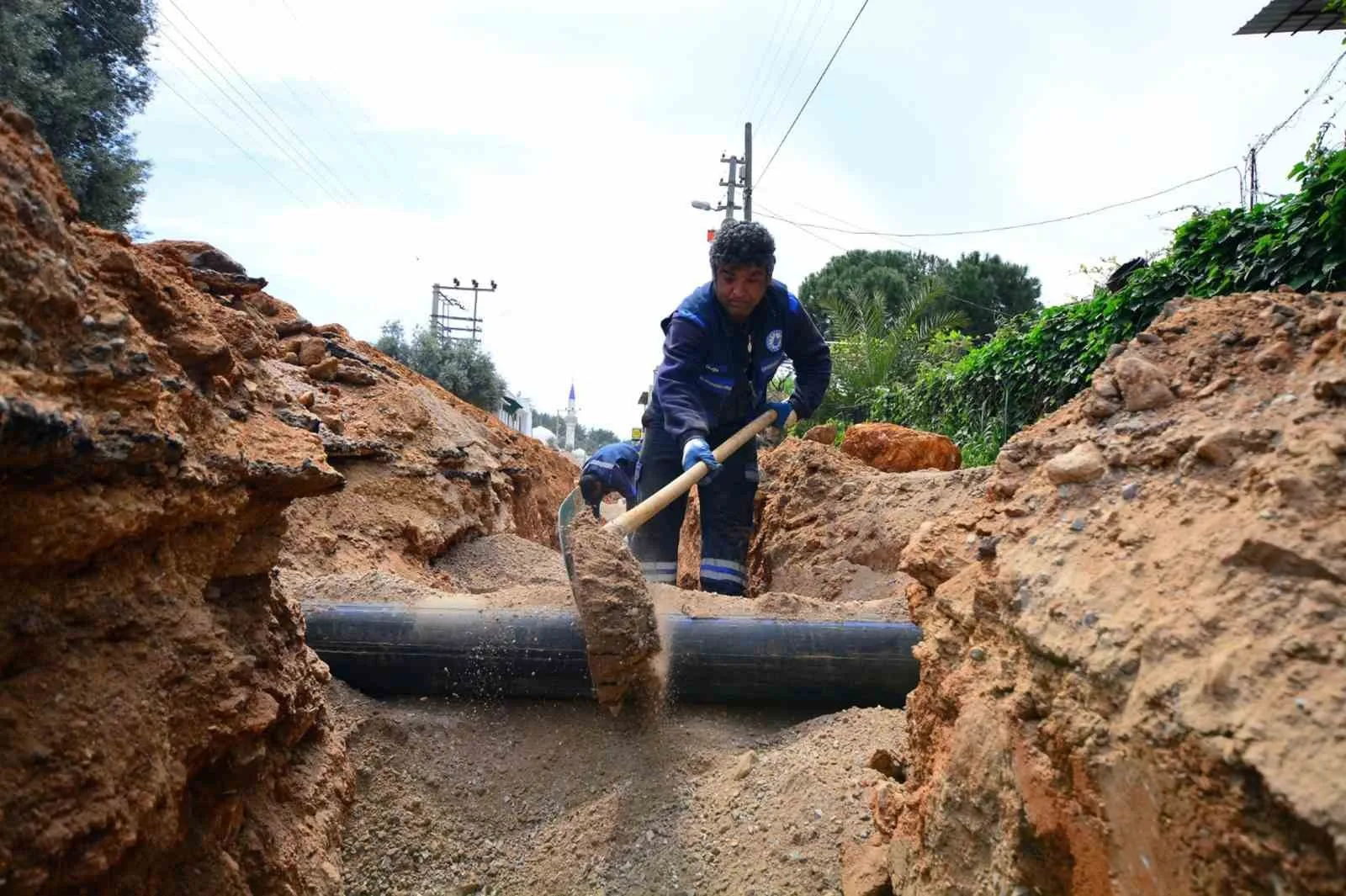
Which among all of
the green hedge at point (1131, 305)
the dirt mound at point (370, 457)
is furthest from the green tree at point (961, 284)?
the dirt mound at point (370, 457)

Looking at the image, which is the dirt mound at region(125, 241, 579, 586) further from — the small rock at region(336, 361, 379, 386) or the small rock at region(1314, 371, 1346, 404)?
the small rock at region(1314, 371, 1346, 404)

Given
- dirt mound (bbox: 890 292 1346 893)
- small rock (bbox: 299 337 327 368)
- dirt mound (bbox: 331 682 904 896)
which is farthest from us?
small rock (bbox: 299 337 327 368)

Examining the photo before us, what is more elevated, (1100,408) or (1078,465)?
(1100,408)

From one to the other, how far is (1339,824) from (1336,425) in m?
0.54

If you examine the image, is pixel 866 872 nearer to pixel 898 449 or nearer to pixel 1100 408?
pixel 1100 408

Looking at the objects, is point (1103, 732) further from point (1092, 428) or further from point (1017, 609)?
point (1092, 428)

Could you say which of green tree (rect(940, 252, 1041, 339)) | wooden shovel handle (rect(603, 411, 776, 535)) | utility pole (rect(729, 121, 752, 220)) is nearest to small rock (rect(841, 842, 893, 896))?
wooden shovel handle (rect(603, 411, 776, 535))

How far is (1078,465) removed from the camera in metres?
1.44

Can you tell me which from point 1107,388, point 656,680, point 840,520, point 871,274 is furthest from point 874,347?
point 871,274

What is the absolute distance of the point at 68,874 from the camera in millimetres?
1350

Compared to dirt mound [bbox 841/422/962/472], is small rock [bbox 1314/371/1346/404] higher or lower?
lower

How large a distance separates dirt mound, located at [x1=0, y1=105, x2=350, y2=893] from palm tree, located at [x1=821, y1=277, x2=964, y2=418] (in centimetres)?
1257

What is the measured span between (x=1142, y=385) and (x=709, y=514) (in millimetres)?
3662

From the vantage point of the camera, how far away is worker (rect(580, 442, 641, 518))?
4.67 meters
